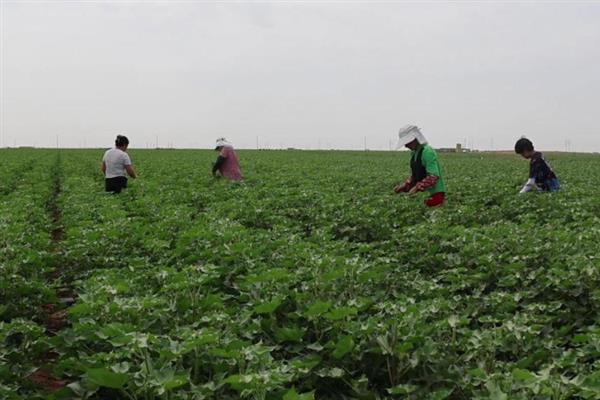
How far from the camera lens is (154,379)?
283 centimetres

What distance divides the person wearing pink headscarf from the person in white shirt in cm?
206

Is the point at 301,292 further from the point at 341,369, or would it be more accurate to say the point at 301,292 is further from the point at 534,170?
the point at 534,170

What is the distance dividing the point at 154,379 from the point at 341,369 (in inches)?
44.4

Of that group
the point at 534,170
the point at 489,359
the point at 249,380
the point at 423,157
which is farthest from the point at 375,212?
the point at 249,380

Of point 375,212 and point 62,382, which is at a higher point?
point 375,212

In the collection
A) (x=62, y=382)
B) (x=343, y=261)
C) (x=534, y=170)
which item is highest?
(x=534, y=170)

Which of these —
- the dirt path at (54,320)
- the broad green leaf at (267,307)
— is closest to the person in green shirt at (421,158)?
the broad green leaf at (267,307)

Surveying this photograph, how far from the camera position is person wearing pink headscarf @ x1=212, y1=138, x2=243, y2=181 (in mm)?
12422

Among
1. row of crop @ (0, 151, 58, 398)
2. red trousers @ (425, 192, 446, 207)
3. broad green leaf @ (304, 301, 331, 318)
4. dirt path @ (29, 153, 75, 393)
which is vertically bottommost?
dirt path @ (29, 153, 75, 393)

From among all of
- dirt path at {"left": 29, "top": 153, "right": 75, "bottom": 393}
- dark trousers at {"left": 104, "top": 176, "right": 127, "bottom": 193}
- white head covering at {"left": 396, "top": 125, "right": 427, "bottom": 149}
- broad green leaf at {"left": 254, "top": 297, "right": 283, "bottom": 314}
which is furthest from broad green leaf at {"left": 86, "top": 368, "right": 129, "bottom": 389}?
dark trousers at {"left": 104, "top": 176, "right": 127, "bottom": 193}

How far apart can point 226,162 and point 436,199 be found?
5.96 metres

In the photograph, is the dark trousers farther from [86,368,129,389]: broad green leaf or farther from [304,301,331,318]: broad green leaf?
[86,368,129,389]: broad green leaf

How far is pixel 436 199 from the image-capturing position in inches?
333

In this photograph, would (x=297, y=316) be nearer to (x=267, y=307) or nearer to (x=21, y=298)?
(x=267, y=307)
